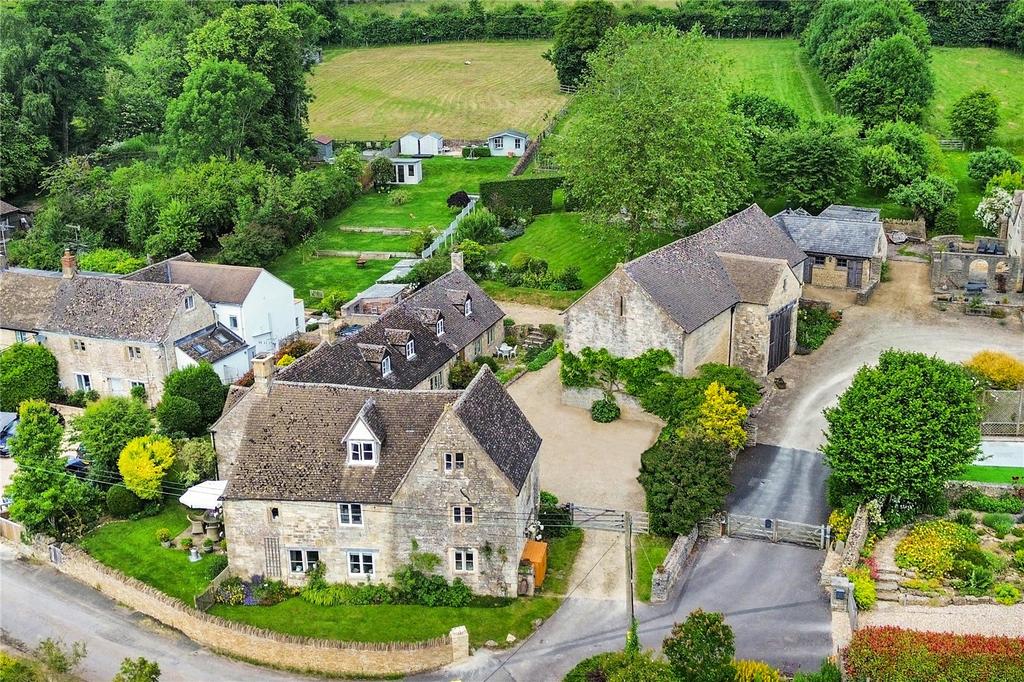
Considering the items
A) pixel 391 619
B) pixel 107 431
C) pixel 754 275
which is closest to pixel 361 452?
pixel 391 619

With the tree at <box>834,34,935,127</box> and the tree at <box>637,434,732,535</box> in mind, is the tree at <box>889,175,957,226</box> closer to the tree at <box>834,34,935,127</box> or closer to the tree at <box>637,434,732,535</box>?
the tree at <box>834,34,935,127</box>

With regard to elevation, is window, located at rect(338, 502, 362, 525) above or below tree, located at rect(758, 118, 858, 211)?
below

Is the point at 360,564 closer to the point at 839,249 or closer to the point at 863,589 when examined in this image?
the point at 863,589

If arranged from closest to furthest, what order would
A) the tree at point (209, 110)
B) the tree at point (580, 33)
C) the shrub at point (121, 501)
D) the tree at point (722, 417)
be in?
the tree at point (722, 417) < the shrub at point (121, 501) < the tree at point (209, 110) < the tree at point (580, 33)

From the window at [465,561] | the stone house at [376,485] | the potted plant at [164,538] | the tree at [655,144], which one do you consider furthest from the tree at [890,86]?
the potted plant at [164,538]

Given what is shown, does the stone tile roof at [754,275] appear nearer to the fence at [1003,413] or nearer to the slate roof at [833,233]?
the fence at [1003,413]

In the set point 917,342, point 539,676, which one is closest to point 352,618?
point 539,676

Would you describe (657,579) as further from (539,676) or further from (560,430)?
(560,430)

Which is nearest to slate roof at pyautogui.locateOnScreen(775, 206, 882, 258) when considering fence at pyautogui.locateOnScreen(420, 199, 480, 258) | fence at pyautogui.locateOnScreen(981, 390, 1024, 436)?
fence at pyautogui.locateOnScreen(981, 390, 1024, 436)
